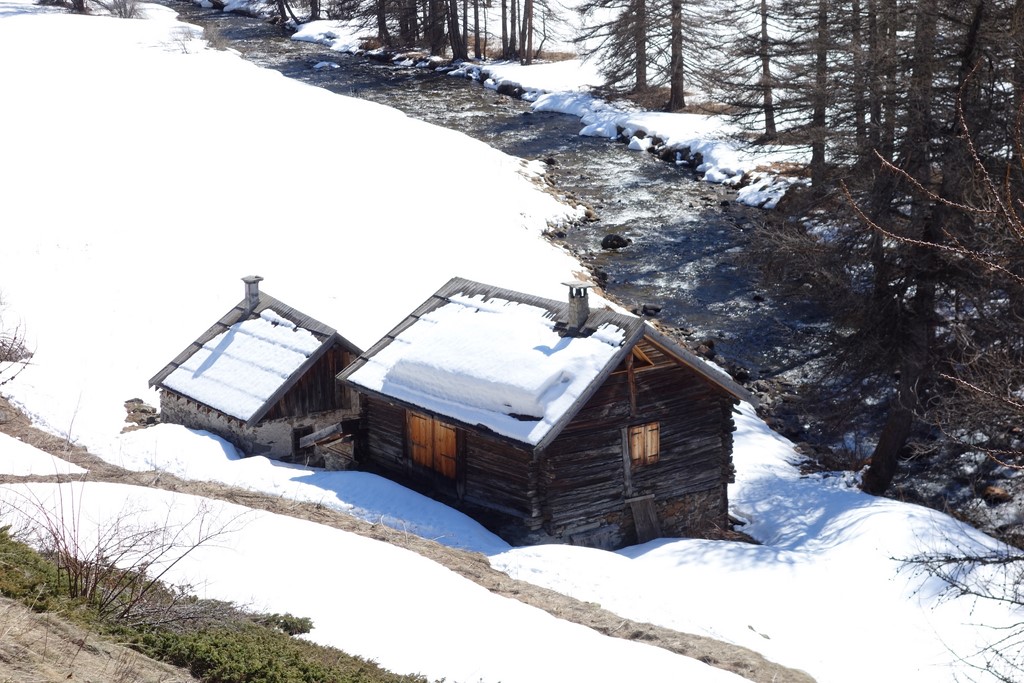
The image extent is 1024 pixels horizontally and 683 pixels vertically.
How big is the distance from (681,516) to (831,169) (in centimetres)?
1042

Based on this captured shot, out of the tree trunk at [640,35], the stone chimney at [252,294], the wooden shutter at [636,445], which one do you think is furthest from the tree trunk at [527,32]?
the wooden shutter at [636,445]

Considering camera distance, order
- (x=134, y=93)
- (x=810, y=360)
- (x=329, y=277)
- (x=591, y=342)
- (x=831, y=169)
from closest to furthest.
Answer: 1. (x=591, y=342)
2. (x=831, y=169)
3. (x=810, y=360)
4. (x=329, y=277)
5. (x=134, y=93)

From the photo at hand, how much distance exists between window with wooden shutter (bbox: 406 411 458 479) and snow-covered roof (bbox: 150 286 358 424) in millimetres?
2346

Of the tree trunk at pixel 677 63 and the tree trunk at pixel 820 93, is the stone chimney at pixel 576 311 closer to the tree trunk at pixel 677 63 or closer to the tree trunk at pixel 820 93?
the tree trunk at pixel 820 93

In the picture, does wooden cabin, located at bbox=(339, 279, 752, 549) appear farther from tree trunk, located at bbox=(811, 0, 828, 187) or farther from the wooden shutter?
tree trunk, located at bbox=(811, 0, 828, 187)

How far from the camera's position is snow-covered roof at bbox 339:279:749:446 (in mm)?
17469

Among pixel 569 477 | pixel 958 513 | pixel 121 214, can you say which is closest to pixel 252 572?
pixel 569 477

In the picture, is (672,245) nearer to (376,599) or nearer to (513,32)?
(376,599)

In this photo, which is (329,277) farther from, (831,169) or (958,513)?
(958,513)

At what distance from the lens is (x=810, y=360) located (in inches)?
1076

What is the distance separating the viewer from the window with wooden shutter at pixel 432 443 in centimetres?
1911

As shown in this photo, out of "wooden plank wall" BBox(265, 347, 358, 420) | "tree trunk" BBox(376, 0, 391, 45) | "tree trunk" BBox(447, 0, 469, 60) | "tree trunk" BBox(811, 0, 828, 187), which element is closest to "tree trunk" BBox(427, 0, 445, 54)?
"tree trunk" BBox(447, 0, 469, 60)

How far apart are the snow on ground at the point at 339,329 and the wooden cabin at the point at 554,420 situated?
921 millimetres

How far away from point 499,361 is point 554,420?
1.73 m
